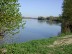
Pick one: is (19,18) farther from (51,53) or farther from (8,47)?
(51,53)

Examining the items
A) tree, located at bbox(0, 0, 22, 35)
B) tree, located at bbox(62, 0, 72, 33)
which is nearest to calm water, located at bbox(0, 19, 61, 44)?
tree, located at bbox(0, 0, 22, 35)

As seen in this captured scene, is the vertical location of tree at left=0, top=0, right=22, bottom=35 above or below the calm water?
above

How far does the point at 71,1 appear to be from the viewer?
3462 cm

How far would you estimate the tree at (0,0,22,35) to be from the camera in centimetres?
867

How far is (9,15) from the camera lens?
8.77 meters

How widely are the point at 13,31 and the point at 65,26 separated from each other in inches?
1004

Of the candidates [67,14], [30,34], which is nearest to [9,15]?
[30,34]

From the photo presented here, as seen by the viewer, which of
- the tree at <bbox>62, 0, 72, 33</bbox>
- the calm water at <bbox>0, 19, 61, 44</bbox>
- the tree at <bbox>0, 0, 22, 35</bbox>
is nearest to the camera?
the tree at <bbox>0, 0, 22, 35</bbox>

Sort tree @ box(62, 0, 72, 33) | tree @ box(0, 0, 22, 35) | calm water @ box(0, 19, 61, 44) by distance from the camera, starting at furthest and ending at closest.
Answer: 1. tree @ box(62, 0, 72, 33)
2. calm water @ box(0, 19, 61, 44)
3. tree @ box(0, 0, 22, 35)

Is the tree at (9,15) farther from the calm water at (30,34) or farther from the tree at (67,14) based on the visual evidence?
the tree at (67,14)

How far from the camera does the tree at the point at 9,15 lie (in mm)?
→ 8672

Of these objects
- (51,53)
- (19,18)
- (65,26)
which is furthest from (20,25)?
(65,26)

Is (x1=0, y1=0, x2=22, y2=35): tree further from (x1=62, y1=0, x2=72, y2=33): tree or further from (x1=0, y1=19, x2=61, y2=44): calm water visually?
(x1=62, y1=0, x2=72, y2=33): tree

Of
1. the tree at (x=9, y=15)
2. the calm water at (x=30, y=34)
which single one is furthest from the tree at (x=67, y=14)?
the tree at (x=9, y=15)
